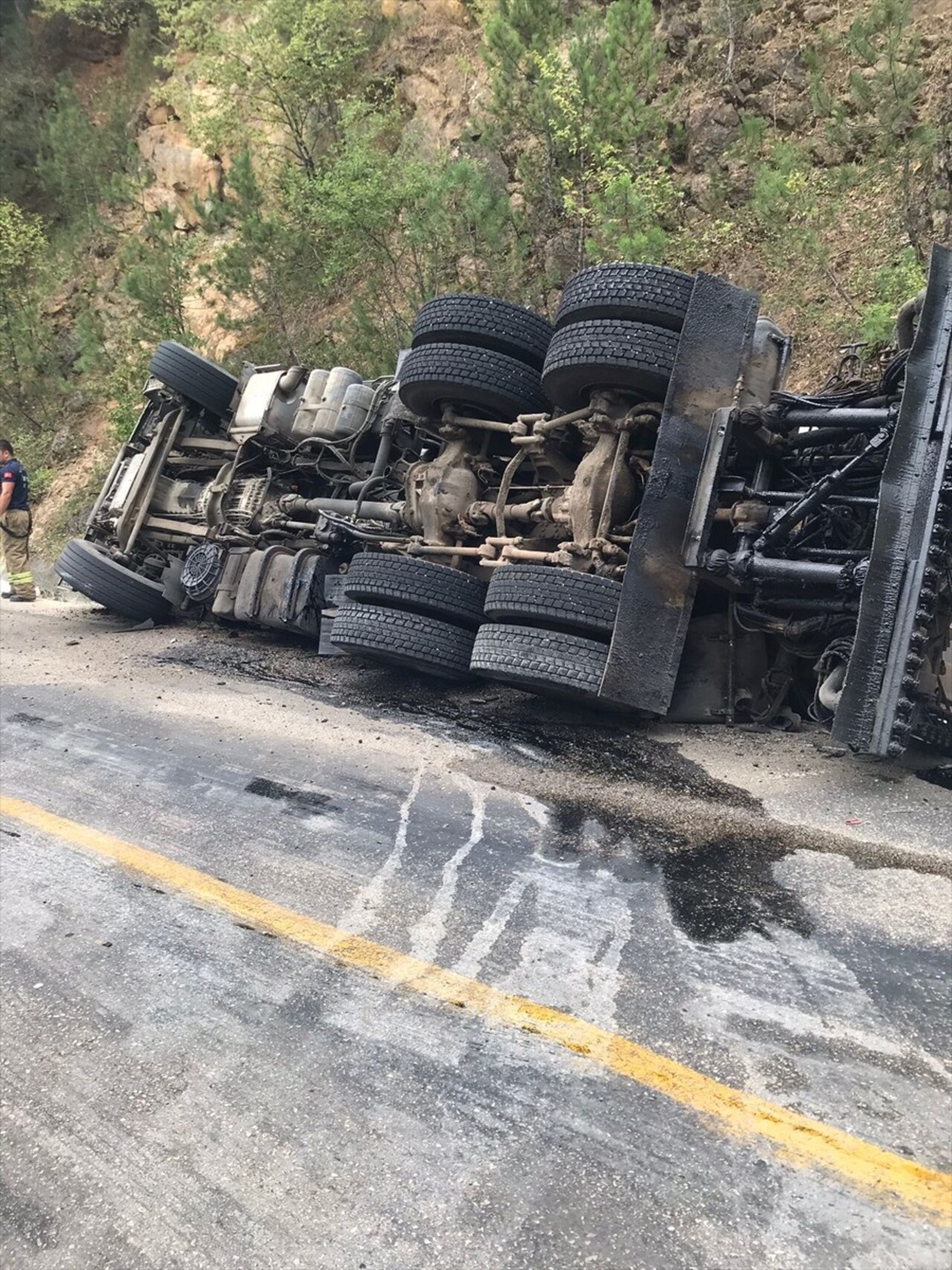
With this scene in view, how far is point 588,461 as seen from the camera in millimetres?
4883

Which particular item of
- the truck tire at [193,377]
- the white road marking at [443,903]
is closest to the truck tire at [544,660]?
the white road marking at [443,903]

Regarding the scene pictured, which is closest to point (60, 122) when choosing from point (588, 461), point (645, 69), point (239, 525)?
point (645, 69)

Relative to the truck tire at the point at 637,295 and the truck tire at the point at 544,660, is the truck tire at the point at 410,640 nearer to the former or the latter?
the truck tire at the point at 544,660

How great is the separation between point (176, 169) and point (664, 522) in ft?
55.7

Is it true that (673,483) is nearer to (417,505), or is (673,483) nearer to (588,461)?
(588,461)

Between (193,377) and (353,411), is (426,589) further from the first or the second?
(193,377)

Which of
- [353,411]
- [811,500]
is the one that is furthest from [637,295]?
[353,411]

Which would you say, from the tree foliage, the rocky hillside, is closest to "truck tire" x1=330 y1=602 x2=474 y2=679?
the rocky hillside

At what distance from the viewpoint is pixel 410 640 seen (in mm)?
5195

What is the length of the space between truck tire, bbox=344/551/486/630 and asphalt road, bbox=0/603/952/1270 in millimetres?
1267

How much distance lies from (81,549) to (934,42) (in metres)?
9.46

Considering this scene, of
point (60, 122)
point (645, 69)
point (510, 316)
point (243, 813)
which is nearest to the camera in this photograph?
point (243, 813)

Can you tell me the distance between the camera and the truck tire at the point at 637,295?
450cm

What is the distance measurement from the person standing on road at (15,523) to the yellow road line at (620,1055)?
797cm
